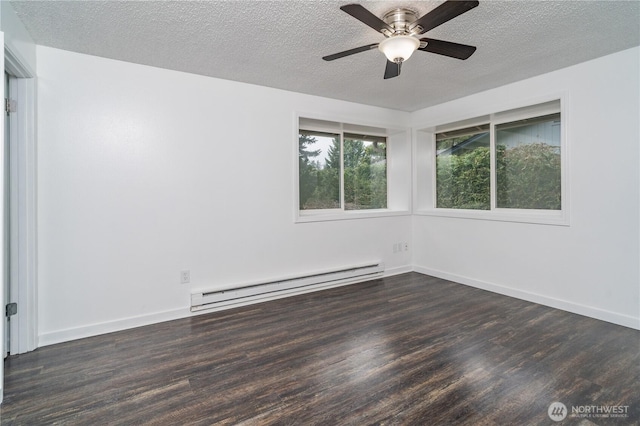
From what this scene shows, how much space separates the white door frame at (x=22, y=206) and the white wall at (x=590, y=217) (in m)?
4.47

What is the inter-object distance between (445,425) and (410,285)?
258 cm

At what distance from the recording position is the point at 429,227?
15.5 ft

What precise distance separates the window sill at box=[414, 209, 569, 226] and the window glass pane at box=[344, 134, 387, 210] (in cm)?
81

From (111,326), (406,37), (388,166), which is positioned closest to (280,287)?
(111,326)

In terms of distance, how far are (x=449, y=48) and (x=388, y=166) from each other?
117 inches

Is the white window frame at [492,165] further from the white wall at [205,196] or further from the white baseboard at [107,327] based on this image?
the white baseboard at [107,327]

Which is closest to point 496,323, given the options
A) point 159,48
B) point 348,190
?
point 348,190

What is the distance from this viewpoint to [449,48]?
223cm

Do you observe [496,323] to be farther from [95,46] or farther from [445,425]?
[95,46]

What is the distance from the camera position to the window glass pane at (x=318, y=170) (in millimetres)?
4277

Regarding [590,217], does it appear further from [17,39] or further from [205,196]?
[17,39]

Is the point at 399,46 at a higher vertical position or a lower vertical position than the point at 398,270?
higher

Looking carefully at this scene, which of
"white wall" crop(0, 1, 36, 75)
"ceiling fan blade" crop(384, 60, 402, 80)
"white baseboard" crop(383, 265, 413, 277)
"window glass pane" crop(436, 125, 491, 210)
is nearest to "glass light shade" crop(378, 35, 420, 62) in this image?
"ceiling fan blade" crop(384, 60, 402, 80)

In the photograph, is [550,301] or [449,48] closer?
[449,48]
